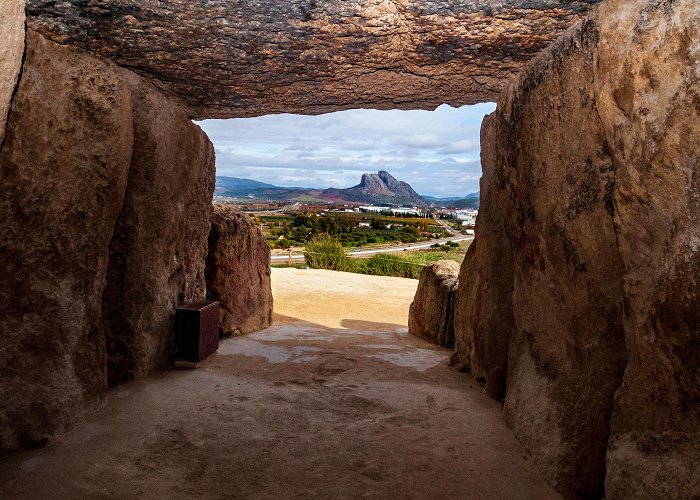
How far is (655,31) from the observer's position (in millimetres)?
1776

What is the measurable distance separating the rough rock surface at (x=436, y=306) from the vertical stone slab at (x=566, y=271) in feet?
10.4

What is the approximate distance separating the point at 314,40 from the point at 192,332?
2.41 meters

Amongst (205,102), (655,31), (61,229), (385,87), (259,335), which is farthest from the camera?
(259,335)

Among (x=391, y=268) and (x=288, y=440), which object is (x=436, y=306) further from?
(x=391, y=268)

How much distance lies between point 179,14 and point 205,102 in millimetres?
1414

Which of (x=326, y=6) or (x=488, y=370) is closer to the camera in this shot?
(x=326, y=6)

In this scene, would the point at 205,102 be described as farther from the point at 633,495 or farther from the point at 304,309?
the point at 304,309

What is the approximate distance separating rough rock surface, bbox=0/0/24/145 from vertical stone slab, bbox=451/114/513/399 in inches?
107

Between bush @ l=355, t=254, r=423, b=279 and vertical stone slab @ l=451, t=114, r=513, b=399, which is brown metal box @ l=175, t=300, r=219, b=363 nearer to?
vertical stone slab @ l=451, t=114, r=513, b=399

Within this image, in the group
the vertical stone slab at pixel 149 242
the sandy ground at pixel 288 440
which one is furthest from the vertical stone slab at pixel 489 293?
the vertical stone slab at pixel 149 242

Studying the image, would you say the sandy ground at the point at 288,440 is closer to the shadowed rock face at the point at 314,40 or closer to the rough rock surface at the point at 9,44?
the rough rock surface at the point at 9,44

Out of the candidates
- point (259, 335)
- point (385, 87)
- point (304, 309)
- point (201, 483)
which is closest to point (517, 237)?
point (385, 87)

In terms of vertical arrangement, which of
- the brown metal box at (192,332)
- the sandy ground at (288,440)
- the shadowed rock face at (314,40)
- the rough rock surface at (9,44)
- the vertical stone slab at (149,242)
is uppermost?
the shadowed rock face at (314,40)

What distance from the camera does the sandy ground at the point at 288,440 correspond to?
2344 millimetres
